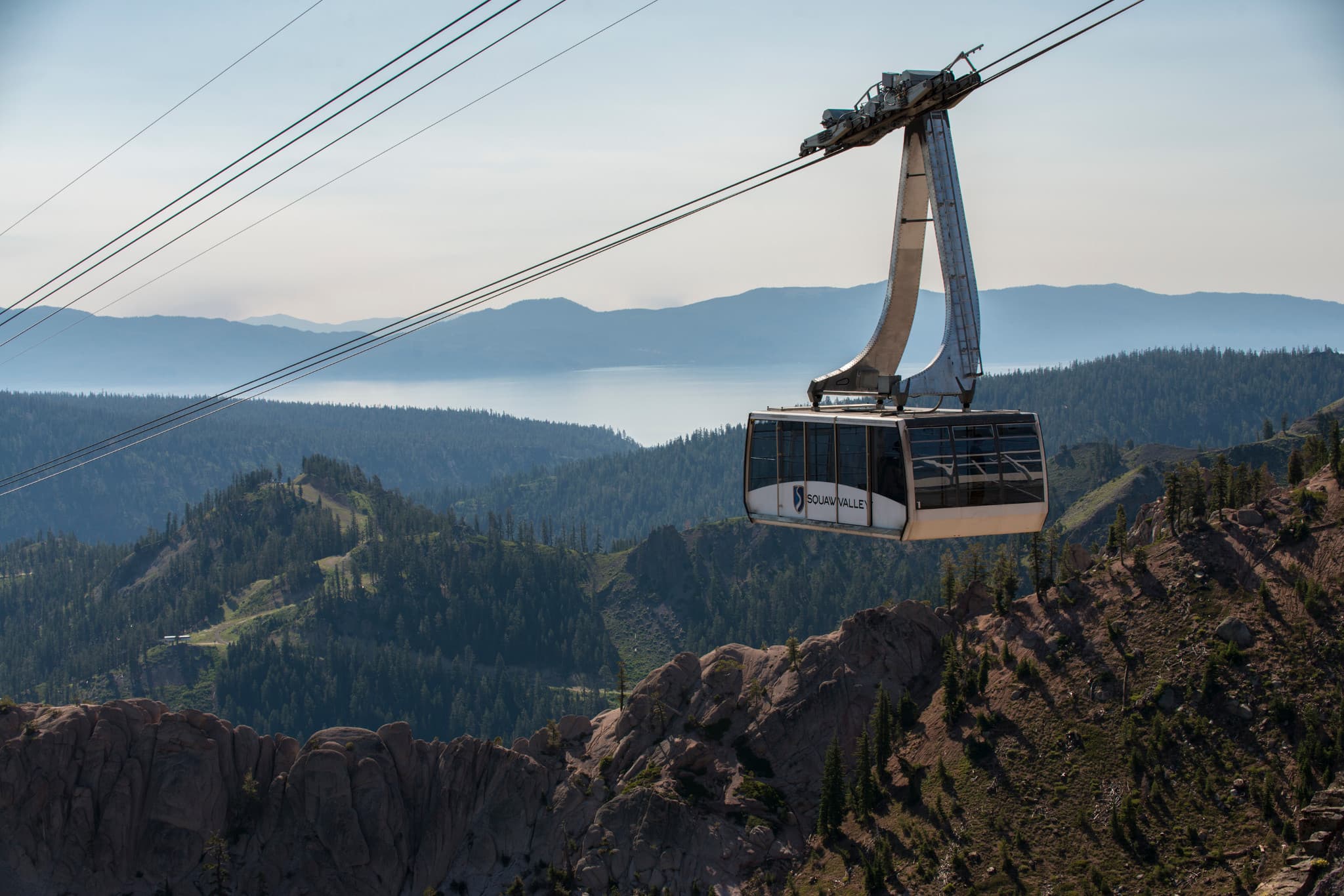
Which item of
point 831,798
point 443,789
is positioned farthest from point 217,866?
point 831,798

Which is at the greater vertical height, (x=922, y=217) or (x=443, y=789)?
(x=922, y=217)

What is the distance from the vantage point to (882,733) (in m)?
79.5

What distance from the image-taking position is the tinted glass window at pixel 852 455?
97.2ft

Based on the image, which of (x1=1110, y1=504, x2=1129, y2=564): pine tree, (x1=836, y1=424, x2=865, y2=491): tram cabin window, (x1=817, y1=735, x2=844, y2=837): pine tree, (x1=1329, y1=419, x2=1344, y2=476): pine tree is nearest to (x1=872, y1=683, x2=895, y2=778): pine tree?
(x1=817, y1=735, x2=844, y2=837): pine tree

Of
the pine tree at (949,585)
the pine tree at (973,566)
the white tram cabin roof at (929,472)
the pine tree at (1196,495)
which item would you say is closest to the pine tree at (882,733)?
the pine tree at (949,585)

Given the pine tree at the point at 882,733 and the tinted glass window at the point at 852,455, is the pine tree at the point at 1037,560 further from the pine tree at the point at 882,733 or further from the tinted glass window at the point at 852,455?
the tinted glass window at the point at 852,455

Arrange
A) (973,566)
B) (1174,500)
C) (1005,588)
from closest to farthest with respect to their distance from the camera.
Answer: (1174,500), (1005,588), (973,566)

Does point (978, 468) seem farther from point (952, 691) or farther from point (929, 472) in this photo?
point (952, 691)

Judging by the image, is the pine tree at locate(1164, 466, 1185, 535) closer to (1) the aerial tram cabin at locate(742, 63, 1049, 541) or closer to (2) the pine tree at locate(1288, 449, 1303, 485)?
(2) the pine tree at locate(1288, 449, 1303, 485)

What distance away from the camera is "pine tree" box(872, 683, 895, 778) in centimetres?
7838

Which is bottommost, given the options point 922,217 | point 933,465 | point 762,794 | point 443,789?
point 443,789

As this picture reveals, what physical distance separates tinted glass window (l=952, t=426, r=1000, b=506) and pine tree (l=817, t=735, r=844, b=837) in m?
50.8

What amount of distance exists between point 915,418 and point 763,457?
19.3 ft

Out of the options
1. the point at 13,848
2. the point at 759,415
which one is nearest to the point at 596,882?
the point at 13,848
